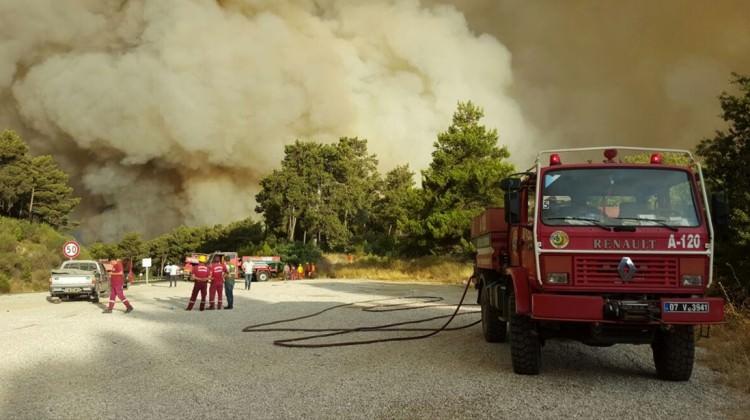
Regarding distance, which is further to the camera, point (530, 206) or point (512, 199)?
point (530, 206)

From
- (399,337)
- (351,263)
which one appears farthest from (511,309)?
(351,263)

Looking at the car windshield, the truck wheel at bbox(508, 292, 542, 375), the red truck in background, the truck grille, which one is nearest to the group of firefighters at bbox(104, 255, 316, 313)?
the truck wheel at bbox(508, 292, 542, 375)

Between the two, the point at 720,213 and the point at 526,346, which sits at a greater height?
the point at 720,213

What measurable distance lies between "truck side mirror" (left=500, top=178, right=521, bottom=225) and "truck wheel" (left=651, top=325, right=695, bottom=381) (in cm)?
223

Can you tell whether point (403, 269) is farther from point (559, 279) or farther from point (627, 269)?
point (627, 269)

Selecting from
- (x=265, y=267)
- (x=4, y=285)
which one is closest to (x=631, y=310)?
(x=4, y=285)

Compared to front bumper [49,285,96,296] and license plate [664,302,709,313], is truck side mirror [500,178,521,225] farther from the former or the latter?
front bumper [49,285,96,296]

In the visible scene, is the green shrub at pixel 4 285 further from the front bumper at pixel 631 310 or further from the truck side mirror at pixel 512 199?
the front bumper at pixel 631 310

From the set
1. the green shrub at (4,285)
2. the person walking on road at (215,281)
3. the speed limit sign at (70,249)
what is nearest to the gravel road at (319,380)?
the person walking on road at (215,281)

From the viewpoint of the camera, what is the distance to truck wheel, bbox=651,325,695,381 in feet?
22.7

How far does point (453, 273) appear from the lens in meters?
37.2

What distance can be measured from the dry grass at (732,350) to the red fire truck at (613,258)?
624 mm

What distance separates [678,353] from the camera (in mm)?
6922

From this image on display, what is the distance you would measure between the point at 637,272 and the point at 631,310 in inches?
17.4
